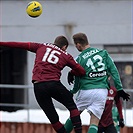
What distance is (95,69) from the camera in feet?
31.9

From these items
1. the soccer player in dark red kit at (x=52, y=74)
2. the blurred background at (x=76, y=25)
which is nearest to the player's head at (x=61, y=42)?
the soccer player in dark red kit at (x=52, y=74)

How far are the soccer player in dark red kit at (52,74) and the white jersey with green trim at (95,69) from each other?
149 mm

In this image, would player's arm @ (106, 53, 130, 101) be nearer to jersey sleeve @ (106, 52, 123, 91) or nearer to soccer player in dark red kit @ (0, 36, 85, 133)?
jersey sleeve @ (106, 52, 123, 91)

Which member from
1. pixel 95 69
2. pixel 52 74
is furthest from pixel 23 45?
pixel 95 69

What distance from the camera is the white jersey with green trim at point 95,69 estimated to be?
32.0ft

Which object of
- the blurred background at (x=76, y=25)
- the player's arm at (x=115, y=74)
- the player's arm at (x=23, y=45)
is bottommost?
the player's arm at (x=115, y=74)

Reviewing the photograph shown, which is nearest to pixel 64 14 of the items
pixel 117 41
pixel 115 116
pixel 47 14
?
pixel 47 14

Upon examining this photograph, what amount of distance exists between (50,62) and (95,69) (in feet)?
2.24

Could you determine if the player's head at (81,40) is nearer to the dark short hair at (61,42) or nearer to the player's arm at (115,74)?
the dark short hair at (61,42)

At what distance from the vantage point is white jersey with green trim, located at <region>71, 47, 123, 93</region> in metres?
9.74

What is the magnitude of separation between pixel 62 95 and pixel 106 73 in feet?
2.52

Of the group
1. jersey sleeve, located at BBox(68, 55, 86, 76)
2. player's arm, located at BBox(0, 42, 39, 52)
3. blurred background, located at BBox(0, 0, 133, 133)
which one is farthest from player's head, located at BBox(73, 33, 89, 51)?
blurred background, located at BBox(0, 0, 133, 133)

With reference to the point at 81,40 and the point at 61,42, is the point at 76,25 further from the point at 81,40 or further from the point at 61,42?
the point at 61,42

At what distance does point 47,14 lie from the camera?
1764cm
